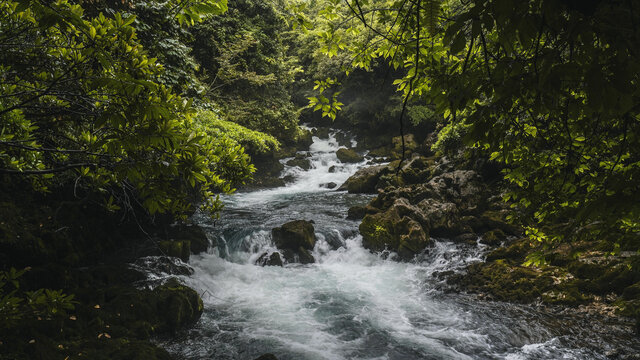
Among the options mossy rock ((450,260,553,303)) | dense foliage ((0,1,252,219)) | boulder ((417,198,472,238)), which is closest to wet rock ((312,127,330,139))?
boulder ((417,198,472,238))

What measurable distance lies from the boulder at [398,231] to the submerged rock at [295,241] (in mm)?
1778

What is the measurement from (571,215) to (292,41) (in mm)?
31104

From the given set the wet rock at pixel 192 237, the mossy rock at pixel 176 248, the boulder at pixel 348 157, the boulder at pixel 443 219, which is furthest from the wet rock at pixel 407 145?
the mossy rock at pixel 176 248

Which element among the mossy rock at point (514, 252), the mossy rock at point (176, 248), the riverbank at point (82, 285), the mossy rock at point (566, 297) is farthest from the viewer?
the mossy rock at point (176, 248)

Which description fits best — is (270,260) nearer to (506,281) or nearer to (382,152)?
(506,281)

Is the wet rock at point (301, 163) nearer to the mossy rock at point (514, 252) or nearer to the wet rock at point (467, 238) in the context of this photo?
the wet rock at point (467, 238)

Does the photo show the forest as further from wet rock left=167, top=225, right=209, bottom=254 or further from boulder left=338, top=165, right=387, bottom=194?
boulder left=338, top=165, right=387, bottom=194

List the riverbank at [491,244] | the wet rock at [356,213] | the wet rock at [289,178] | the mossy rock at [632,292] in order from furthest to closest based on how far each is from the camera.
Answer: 1. the wet rock at [289,178]
2. the wet rock at [356,213]
3. the riverbank at [491,244]
4. the mossy rock at [632,292]

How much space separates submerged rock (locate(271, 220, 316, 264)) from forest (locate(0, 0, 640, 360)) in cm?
6

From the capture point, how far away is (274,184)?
18.2m

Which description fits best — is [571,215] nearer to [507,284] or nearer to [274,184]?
[507,284]

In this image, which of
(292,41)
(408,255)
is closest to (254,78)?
(408,255)

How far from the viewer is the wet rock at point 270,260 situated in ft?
28.8

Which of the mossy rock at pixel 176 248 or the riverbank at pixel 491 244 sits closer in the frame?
the riverbank at pixel 491 244
